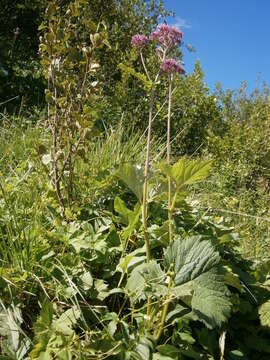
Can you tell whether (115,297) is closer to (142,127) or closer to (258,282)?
(258,282)

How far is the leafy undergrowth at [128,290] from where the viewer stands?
1069 mm

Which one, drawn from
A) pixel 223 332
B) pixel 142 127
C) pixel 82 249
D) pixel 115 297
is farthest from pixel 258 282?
pixel 142 127

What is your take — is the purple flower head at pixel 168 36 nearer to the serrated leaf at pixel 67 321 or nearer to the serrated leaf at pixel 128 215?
the serrated leaf at pixel 128 215

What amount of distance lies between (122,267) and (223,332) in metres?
0.38

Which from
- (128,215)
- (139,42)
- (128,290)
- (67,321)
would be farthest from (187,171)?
(139,42)

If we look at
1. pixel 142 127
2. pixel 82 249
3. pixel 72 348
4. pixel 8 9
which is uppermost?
pixel 8 9

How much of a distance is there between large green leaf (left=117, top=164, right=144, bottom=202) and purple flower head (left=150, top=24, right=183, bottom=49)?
54 cm

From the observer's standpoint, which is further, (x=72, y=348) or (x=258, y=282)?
(x=258, y=282)

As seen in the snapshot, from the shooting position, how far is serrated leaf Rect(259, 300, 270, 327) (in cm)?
127

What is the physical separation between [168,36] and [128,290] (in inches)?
36.9

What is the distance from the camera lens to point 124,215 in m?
1.42

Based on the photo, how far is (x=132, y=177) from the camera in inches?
49.0

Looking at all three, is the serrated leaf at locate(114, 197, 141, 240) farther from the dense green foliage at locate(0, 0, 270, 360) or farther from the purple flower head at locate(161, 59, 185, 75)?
the purple flower head at locate(161, 59, 185, 75)

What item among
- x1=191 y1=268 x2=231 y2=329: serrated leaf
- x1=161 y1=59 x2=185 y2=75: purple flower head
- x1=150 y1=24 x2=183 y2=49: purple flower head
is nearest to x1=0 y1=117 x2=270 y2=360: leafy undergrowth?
x1=191 y1=268 x2=231 y2=329: serrated leaf
